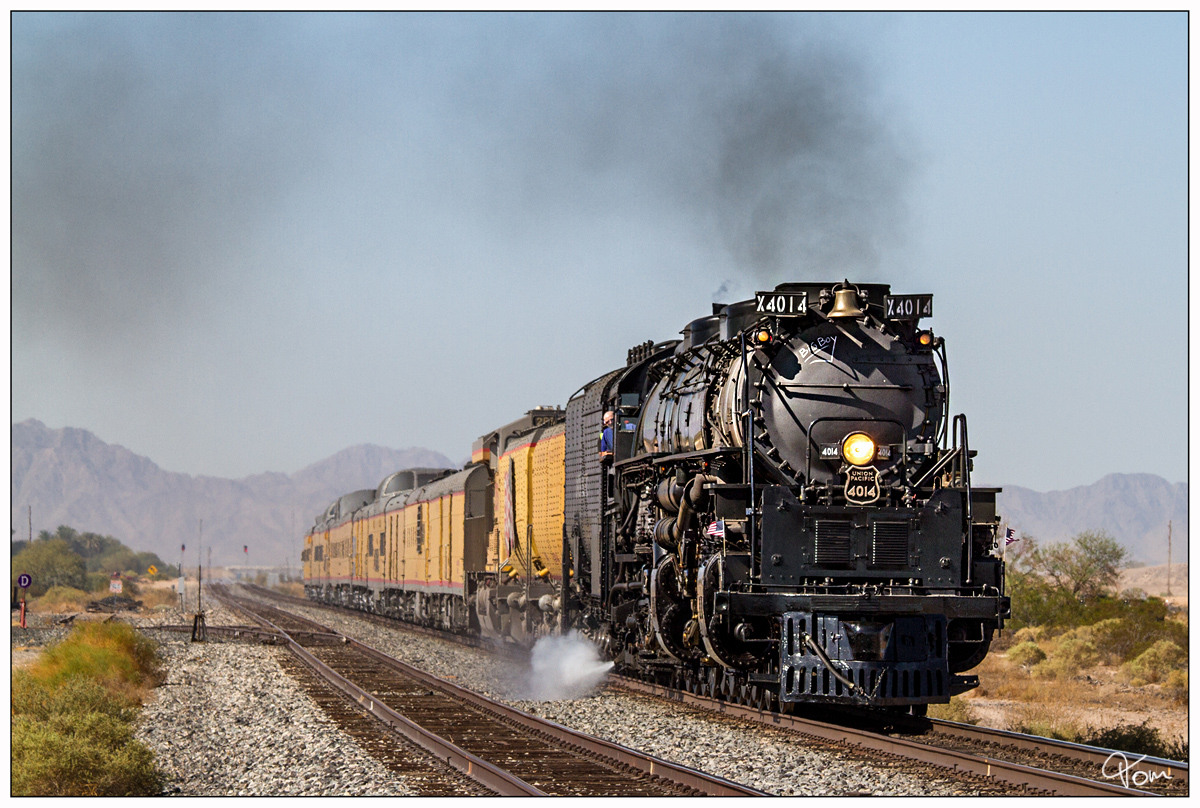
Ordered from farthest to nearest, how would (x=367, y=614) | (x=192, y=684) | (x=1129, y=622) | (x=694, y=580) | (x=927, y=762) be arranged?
(x=367, y=614) → (x=1129, y=622) → (x=192, y=684) → (x=694, y=580) → (x=927, y=762)

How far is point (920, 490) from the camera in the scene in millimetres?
13648

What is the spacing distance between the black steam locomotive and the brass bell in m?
0.02

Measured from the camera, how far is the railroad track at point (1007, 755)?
10727 mm

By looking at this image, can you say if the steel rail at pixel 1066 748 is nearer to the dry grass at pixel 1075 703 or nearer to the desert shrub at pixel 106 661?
the dry grass at pixel 1075 703

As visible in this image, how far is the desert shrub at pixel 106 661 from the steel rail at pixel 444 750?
313 centimetres

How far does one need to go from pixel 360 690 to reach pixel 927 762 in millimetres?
9262

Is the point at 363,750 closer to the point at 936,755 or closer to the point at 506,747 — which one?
the point at 506,747

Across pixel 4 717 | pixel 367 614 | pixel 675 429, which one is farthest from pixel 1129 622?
pixel 367 614

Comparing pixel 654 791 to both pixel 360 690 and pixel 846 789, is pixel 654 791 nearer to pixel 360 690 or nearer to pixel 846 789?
pixel 846 789

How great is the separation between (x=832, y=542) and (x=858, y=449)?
1.00 meters

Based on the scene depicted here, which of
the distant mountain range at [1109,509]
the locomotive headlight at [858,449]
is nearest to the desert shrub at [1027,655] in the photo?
the locomotive headlight at [858,449]

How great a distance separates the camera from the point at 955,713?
17.7 meters

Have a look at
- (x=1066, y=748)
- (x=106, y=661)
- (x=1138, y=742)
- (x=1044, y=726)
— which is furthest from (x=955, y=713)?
(x=106, y=661)

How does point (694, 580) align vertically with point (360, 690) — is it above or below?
above
